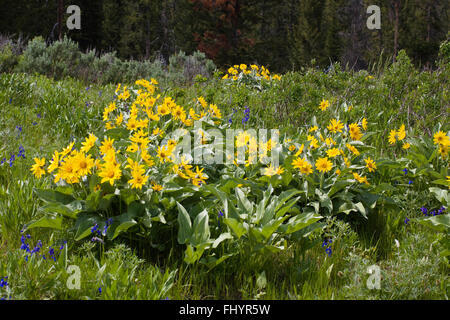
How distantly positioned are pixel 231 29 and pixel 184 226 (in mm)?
24408

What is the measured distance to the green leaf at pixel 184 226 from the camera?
6.72 ft

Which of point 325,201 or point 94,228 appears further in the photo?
point 325,201

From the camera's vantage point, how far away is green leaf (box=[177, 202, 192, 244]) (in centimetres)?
205

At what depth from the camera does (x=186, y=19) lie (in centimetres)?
2747

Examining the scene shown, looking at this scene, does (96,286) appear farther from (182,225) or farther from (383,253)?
(383,253)

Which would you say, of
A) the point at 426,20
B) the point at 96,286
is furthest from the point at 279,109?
the point at 426,20

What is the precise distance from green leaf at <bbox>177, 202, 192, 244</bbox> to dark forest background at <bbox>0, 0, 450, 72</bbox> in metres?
22.1

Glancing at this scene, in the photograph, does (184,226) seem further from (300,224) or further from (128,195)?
(300,224)

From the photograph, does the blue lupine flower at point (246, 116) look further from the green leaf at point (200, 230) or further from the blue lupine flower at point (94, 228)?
the blue lupine flower at point (94, 228)

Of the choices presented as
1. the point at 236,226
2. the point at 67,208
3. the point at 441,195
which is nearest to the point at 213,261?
the point at 236,226

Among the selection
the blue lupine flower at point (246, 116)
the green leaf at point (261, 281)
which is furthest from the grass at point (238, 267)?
the blue lupine flower at point (246, 116)

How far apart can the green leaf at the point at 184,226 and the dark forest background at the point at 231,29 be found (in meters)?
22.1

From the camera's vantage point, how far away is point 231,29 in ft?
82.0

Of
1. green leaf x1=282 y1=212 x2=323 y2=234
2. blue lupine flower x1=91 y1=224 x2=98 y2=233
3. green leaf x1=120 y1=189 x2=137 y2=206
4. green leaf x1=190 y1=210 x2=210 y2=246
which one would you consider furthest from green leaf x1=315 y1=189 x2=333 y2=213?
blue lupine flower x1=91 y1=224 x2=98 y2=233
